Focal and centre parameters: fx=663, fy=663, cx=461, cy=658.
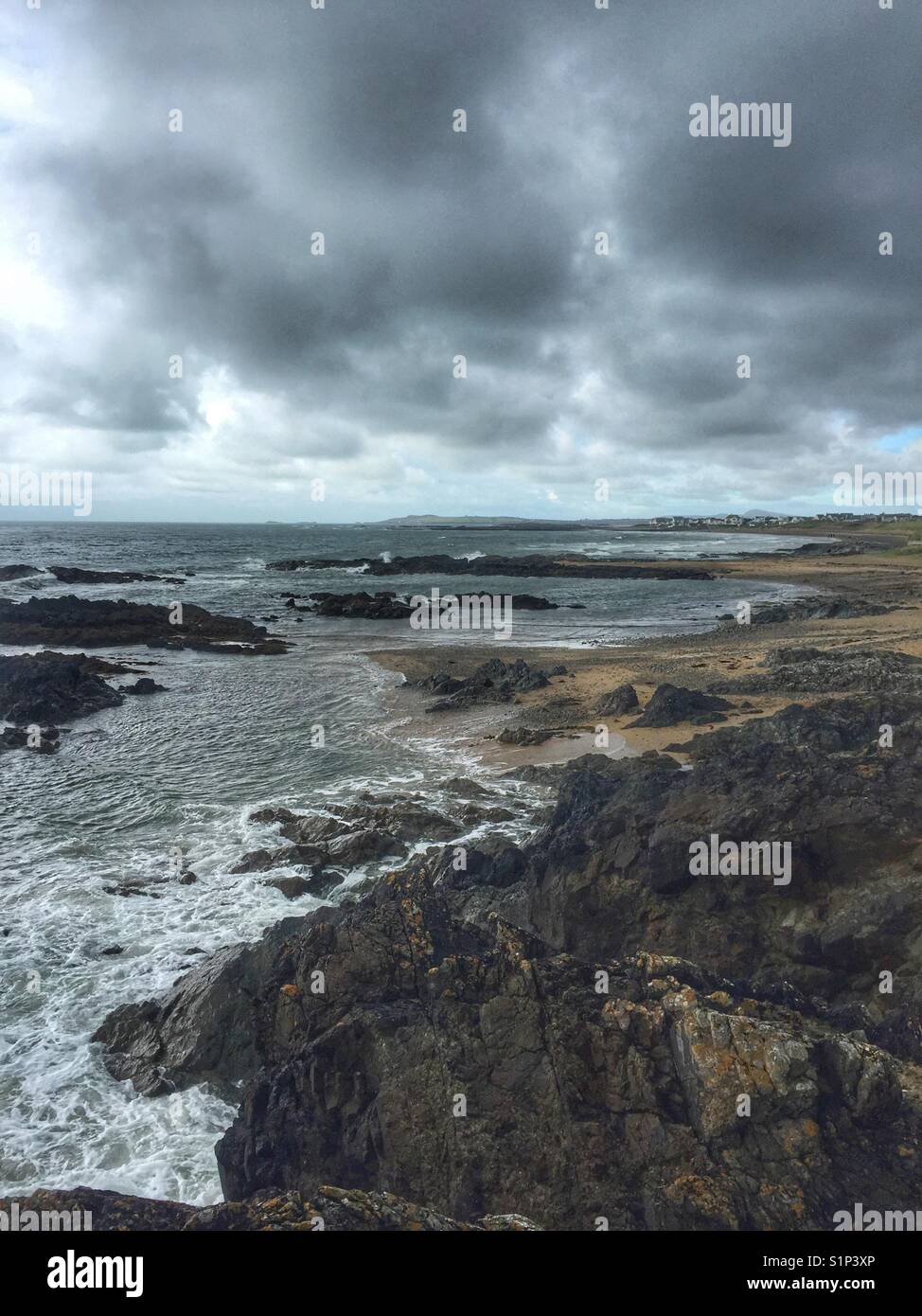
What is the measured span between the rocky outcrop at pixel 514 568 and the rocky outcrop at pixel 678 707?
5991cm

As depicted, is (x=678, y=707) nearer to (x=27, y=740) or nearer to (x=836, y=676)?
(x=836, y=676)

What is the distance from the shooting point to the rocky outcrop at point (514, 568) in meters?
81.9

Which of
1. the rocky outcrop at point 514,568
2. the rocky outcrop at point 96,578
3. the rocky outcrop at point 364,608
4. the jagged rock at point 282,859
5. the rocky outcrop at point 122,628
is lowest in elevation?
the jagged rock at point 282,859

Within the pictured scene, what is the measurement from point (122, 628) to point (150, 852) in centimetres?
3370

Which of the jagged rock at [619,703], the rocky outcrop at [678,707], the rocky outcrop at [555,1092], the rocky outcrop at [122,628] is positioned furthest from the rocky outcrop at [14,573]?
the rocky outcrop at [555,1092]

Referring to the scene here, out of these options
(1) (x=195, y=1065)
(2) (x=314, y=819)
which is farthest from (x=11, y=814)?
(1) (x=195, y=1065)

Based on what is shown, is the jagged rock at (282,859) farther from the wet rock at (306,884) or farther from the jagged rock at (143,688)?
the jagged rock at (143,688)

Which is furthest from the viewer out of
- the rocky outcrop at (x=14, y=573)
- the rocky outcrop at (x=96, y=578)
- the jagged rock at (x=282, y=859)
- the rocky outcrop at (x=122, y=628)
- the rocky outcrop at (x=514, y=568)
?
the rocky outcrop at (x=514, y=568)

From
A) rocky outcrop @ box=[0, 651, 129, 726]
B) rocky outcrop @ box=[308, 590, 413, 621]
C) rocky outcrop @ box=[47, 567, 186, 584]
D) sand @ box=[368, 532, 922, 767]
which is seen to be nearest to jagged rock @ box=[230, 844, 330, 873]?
sand @ box=[368, 532, 922, 767]

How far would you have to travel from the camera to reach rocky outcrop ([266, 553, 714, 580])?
81938mm

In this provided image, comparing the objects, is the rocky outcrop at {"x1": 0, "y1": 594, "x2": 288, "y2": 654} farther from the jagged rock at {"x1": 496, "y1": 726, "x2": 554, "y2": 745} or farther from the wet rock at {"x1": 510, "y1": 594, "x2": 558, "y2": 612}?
the wet rock at {"x1": 510, "y1": 594, "x2": 558, "y2": 612}

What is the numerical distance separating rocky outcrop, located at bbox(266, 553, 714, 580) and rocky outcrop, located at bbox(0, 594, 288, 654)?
4272cm
